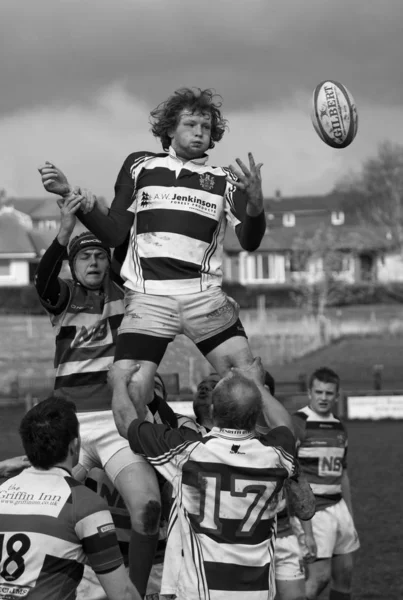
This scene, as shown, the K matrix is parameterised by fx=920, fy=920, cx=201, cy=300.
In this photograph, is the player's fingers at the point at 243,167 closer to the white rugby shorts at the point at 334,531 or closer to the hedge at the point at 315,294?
the white rugby shorts at the point at 334,531

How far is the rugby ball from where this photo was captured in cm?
652

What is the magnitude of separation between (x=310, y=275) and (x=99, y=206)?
213 feet

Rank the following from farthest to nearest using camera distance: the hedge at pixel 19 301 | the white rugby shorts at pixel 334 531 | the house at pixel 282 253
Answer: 1. the house at pixel 282 253
2. the hedge at pixel 19 301
3. the white rugby shorts at pixel 334 531

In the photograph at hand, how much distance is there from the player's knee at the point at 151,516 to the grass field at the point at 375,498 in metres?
5.15

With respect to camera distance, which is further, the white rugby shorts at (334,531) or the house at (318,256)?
the house at (318,256)

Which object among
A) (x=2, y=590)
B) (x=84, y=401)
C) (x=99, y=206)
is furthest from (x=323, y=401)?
(x=2, y=590)

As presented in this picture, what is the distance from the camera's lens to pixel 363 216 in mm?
68812

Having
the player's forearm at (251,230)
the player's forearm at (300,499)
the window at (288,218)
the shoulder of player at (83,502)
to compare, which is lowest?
the player's forearm at (300,499)

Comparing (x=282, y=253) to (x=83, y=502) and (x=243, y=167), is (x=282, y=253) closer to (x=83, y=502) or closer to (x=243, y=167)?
(x=243, y=167)

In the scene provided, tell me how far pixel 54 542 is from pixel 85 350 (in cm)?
200

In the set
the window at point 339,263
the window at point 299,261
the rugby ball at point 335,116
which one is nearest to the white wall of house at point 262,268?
the window at point 299,261

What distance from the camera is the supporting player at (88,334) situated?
19.6 ft

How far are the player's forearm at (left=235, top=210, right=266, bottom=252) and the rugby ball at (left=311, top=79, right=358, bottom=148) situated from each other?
127 centimetres

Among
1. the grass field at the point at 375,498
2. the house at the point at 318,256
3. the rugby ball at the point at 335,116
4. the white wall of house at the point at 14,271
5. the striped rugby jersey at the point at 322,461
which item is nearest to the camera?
the rugby ball at the point at 335,116
